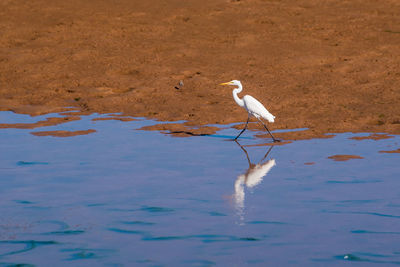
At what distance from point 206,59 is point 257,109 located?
241 inches

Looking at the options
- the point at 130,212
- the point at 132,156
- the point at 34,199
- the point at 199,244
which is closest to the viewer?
the point at 199,244

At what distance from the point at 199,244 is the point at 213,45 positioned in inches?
501

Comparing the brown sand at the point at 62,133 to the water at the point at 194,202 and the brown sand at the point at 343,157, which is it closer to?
the water at the point at 194,202

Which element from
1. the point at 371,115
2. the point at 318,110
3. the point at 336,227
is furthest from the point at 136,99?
the point at 336,227

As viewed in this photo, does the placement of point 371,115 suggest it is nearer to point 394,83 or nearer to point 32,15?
point 394,83

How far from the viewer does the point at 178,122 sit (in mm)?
13141

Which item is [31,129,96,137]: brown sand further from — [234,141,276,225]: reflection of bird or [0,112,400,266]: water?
[234,141,276,225]: reflection of bird

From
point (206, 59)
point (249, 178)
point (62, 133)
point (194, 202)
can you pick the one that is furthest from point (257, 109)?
point (206, 59)

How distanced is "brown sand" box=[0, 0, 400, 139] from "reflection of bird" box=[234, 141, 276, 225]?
2.05 metres

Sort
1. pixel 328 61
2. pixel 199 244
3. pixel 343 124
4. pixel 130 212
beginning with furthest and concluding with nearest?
pixel 328 61 → pixel 343 124 → pixel 130 212 → pixel 199 244

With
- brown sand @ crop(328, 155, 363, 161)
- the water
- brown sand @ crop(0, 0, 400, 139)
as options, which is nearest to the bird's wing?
brown sand @ crop(0, 0, 400, 139)

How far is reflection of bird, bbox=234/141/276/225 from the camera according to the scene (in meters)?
7.88

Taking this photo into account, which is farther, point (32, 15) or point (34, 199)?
point (32, 15)

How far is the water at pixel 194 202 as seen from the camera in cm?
634
